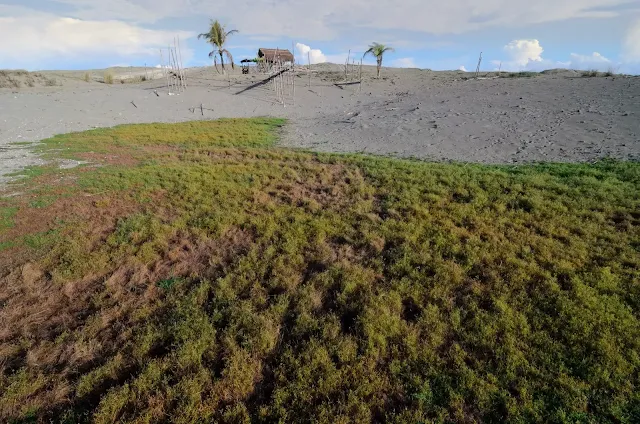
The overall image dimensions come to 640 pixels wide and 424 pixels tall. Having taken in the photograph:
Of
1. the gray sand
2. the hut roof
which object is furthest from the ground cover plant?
the hut roof

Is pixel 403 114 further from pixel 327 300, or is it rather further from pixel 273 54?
pixel 273 54

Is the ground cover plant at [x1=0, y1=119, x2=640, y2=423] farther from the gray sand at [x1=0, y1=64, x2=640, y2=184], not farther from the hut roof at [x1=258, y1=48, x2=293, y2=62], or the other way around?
the hut roof at [x1=258, y1=48, x2=293, y2=62]

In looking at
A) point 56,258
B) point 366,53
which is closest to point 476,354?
point 56,258

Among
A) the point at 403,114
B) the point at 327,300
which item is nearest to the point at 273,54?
the point at 403,114

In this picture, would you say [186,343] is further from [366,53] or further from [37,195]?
[366,53]

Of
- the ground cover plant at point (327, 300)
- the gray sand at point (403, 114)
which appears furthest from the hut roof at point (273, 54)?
the ground cover plant at point (327, 300)

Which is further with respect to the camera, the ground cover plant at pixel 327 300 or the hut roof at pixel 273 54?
the hut roof at pixel 273 54

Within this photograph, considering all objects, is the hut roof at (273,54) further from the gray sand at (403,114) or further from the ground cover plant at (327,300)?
the ground cover plant at (327,300)
